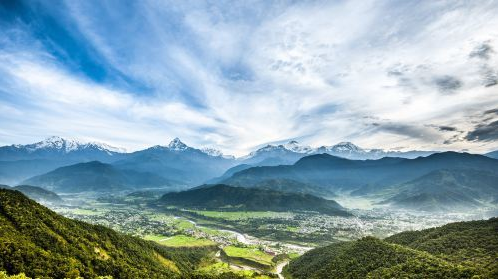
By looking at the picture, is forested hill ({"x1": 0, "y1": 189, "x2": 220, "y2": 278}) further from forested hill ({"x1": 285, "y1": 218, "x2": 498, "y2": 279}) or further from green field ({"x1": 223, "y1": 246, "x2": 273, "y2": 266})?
forested hill ({"x1": 285, "y1": 218, "x2": 498, "y2": 279})

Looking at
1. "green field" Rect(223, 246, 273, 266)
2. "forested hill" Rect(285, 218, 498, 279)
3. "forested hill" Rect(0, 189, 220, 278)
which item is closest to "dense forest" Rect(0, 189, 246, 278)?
"forested hill" Rect(0, 189, 220, 278)

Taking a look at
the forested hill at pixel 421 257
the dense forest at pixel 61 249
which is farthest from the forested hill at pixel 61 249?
the forested hill at pixel 421 257

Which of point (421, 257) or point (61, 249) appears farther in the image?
point (421, 257)

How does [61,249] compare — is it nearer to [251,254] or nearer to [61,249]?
[61,249]

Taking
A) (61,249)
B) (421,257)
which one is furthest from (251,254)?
(61,249)

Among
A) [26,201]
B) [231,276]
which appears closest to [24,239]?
[26,201]

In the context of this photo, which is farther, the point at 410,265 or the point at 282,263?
the point at 282,263

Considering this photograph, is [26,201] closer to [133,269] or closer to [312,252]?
[133,269]

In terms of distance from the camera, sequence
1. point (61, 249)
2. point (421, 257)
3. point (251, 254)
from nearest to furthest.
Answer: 1. point (61, 249)
2. point (421, 257)
3. point (251, 254)
